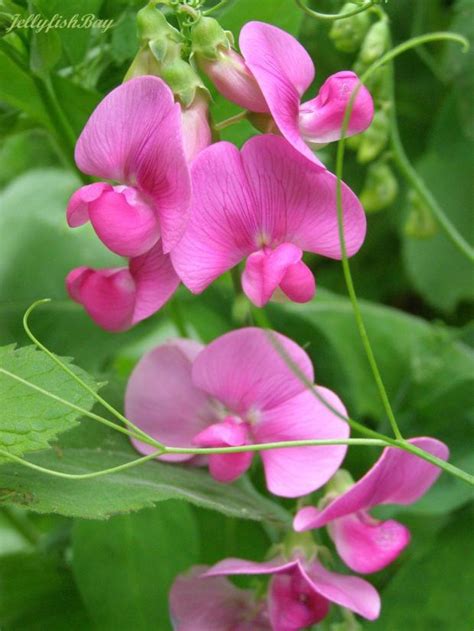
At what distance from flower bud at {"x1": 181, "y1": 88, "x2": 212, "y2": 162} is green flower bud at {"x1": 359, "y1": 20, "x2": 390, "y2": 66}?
23 cm

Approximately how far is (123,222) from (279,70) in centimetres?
12

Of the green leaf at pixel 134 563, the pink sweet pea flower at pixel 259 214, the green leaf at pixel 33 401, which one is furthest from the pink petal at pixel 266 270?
the green leaf at pixel 134 563

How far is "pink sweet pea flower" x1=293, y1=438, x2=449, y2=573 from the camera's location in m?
0.65

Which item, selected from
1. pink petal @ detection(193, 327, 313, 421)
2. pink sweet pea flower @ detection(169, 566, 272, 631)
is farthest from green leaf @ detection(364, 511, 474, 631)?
pink petal @ detection(193, 327, 313, 421)

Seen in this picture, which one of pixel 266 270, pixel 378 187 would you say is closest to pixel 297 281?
pixel 266 270

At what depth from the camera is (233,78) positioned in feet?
1.97

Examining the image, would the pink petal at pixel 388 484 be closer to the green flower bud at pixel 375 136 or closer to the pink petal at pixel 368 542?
the pink petal at pixel 368 542

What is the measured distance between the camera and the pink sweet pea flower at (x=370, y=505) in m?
0.65

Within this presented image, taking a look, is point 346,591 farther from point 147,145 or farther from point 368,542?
point 147,145

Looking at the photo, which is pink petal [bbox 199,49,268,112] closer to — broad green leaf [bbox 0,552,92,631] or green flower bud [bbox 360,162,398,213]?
green flower bud [bbox 360,162,398,213]

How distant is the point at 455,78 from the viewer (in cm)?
101

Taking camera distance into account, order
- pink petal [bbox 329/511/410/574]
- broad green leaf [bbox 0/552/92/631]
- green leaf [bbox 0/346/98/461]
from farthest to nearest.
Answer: broad green leaf [bbox 0/552/92/631]
pink petal [bbox 329/511/410/574]
green leaf [bbox 0/346/98/461]

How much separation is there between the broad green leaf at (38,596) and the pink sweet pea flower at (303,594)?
27cm

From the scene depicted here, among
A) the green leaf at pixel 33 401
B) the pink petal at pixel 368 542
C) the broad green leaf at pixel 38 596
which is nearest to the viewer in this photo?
the green leaf at pixel 33 401
